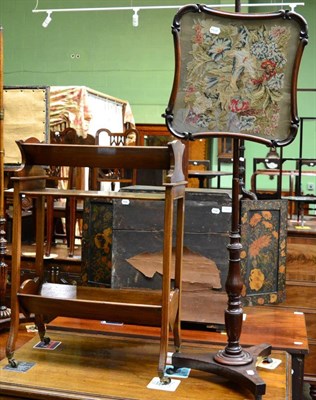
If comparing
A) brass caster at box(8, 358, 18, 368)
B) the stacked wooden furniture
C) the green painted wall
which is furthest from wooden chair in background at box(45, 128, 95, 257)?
the green painted wall

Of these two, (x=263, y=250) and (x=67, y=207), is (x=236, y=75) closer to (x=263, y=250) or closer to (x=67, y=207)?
(x=263, y=250)

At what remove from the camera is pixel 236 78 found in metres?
2.43

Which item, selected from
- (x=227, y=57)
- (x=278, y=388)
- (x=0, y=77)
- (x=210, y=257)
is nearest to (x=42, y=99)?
(x=0, y=77)

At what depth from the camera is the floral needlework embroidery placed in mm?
2391

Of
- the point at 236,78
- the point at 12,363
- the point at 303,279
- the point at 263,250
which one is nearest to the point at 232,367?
the point at 12,363

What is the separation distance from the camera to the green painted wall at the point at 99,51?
10.3 meters

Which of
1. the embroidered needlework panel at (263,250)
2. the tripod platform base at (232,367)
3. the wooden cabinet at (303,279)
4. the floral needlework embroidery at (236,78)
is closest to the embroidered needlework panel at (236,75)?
the floral needlework embroidery at (236,78)

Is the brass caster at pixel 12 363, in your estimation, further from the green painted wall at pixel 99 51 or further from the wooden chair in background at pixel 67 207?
the green painted wall at pixel 99 51

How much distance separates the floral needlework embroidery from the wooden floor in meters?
1.05

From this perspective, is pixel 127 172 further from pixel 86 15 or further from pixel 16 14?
pixel 16 14

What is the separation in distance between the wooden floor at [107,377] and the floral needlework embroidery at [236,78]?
1054 millimetres

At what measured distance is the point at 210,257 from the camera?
12.3 ft

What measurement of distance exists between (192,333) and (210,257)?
25.0 inches

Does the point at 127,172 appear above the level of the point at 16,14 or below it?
below
